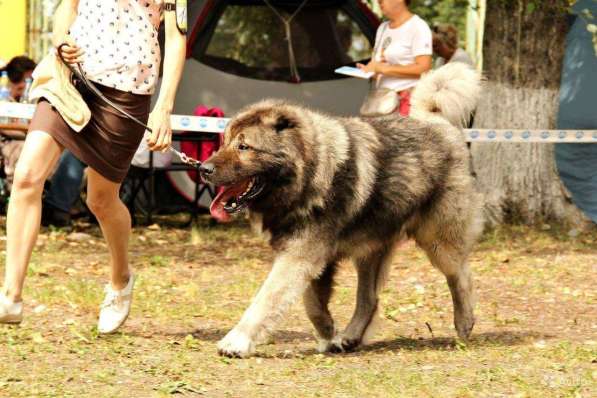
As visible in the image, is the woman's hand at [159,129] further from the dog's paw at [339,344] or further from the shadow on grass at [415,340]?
the dog's paw at [339,344]

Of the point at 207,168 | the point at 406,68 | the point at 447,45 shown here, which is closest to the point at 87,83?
the point at 207,168

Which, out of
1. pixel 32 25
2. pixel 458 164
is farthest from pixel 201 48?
pixel 458 164

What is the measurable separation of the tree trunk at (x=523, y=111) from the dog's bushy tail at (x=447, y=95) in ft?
14.1

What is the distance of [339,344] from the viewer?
19.4 ft

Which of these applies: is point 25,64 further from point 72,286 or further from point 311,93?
point 72,286

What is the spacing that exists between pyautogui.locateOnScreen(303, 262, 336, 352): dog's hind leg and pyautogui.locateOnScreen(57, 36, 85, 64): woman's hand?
1.57 meters

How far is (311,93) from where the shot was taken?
11.9 meters

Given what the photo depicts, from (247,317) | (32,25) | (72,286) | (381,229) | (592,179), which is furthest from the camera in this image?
(32,25)

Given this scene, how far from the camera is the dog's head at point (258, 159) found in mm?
5277

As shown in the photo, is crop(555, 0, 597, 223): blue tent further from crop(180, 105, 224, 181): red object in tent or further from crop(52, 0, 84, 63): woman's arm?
crop(52, 0, 84, 63): woman's arm

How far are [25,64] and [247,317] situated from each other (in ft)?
20.5

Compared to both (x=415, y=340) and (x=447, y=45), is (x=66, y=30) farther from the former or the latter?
(x=447, y=45)

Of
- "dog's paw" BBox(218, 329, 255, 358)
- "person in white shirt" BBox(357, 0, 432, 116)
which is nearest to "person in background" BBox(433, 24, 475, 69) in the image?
"person in white shirt" BBox(357, 0, 432, 116)

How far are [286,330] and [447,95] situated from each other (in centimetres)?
157
